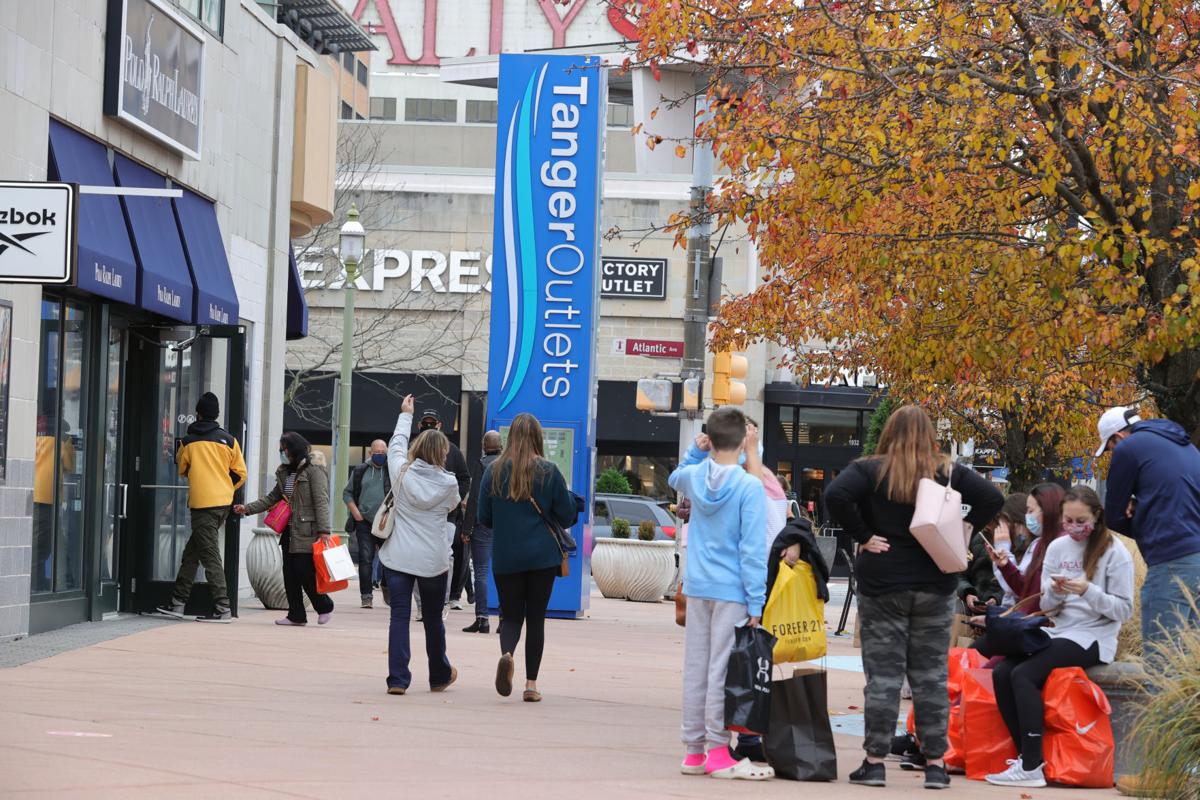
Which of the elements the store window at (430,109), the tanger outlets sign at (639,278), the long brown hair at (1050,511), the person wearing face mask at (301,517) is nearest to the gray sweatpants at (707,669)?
the long brown hair at (1050,511)

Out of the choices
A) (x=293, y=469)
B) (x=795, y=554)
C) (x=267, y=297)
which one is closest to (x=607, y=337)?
(x=267, y=297)

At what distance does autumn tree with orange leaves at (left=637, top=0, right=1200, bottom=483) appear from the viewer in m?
11.0

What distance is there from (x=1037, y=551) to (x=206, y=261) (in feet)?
35.6

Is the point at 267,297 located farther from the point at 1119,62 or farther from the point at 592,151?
the point at 1119,62

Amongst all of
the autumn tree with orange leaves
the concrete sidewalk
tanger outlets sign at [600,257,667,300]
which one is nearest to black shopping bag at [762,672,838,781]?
the concrete sidewalk

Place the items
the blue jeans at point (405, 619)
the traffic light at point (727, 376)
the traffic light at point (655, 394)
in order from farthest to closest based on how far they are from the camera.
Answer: the traffic light at point (655, 394)
the traffic light at point (727, 376)
the blue jeans at point (405, 619)

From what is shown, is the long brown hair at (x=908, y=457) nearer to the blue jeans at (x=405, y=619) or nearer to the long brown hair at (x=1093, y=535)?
the long brown hair at (x=1093, y=535)

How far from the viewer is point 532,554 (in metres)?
11.5

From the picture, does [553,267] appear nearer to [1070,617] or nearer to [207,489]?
[207,489]

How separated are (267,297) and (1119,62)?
12114 millimetres

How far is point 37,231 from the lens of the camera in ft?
30.6

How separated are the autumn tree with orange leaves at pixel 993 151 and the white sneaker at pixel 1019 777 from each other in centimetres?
287

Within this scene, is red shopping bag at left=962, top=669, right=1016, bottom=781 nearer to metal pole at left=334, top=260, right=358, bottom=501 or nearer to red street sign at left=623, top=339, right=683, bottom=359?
red street sign at left=623, top=339, right=683, bottom=359

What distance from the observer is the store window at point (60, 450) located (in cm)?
1472
